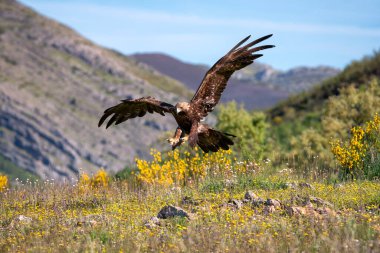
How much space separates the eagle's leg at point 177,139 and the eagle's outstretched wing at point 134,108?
1.92 feet

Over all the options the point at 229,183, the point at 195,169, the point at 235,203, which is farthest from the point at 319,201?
the point at 195,169

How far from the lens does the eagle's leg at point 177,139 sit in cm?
1280

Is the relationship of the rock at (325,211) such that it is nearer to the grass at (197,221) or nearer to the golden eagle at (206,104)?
the grass at (197,221)

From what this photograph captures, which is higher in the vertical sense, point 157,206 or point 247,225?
point 247,225

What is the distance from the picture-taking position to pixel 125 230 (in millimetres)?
9672

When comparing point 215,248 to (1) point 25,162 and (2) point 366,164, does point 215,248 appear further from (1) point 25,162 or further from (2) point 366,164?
(1) point 25,162

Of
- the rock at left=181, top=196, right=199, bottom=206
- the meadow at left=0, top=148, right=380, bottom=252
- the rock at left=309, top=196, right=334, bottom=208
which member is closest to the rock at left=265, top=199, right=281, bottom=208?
the meadow at left=0, top=148, right=380, bottom=252

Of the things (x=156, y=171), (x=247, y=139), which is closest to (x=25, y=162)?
(x=247, y=139)

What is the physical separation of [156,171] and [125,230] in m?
6.19

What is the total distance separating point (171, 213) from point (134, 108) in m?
4.40

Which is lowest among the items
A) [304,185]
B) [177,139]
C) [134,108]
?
[304,185]

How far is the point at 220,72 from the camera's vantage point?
13.0 m

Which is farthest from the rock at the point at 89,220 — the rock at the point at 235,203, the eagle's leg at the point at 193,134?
the eagle's leg at the point at 193,134

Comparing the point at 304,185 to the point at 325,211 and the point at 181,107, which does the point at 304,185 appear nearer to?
the point at 325,211
